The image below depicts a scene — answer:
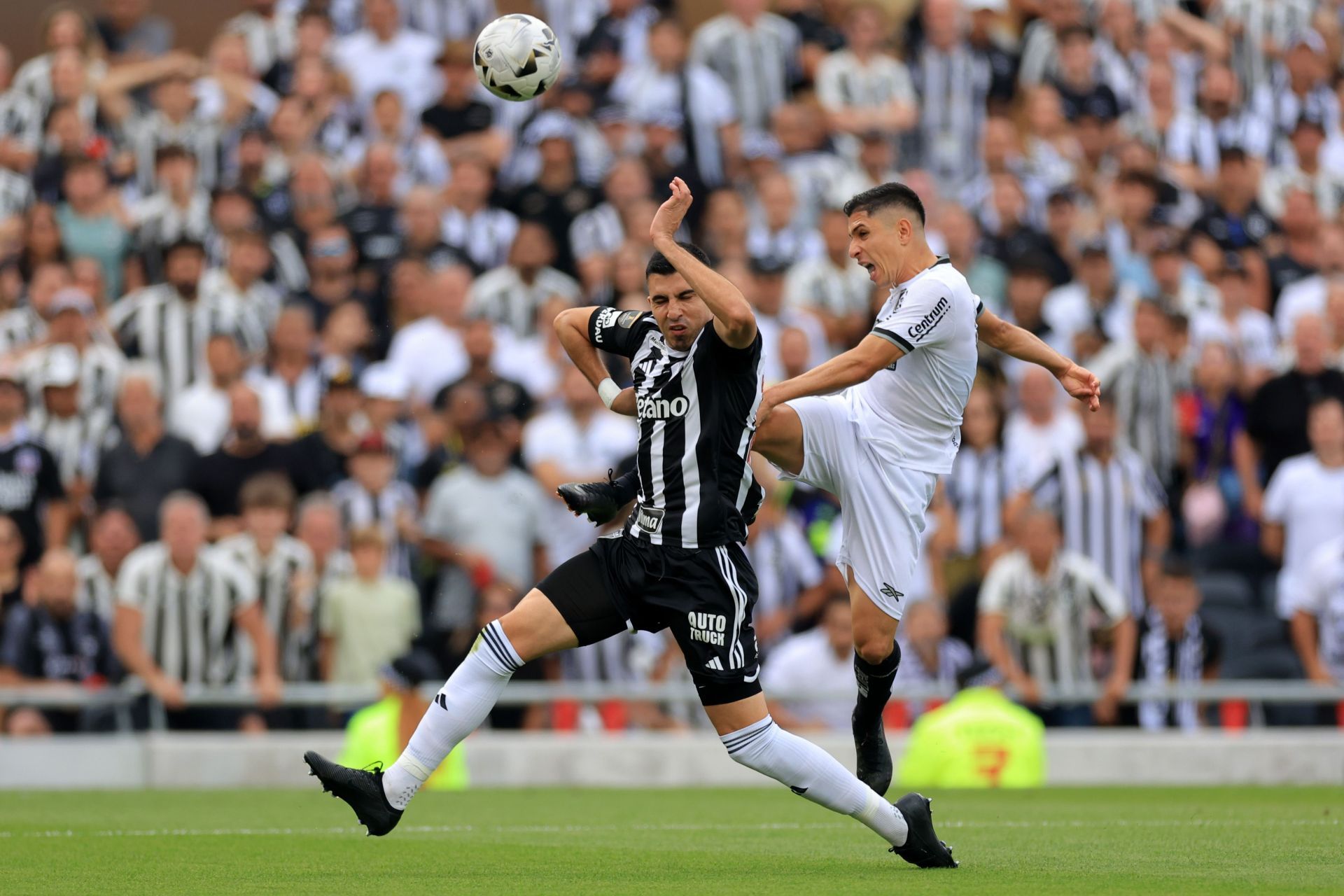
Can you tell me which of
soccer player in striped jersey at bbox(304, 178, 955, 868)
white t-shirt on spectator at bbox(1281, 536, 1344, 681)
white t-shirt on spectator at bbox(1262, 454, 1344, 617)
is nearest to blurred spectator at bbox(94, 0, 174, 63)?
white t-shirt on spectator at bbox(1262, 454, 1344, 617)

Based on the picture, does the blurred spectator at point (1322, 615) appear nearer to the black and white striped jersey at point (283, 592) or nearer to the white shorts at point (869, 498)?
the white shorts at point (869, 498)

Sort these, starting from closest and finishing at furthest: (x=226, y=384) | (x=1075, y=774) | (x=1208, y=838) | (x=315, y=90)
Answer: (x=1208, y=838)
(x=1075, y=774)
(x=226, y=384)
(x=315, y=90)

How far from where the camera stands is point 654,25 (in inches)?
715

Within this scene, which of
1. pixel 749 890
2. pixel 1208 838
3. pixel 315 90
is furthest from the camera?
pixel 315 90

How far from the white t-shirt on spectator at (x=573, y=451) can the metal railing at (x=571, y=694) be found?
1.06m

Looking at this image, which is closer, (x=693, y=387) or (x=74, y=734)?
(x=693, y=387)

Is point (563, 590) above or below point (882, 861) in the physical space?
above

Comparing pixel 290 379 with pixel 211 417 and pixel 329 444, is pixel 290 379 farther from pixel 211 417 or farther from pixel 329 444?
pixel 329 444

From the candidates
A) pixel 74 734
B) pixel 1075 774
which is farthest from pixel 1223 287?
pixel 74 734

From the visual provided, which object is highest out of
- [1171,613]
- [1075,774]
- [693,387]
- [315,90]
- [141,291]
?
[315,90]

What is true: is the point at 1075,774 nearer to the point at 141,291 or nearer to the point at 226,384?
the point at 226,384

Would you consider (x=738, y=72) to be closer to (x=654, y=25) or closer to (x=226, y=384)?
(x=654, y=25)

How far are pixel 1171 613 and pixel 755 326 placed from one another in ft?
23.5

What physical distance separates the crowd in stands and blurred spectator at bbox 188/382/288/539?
0.03 metres
